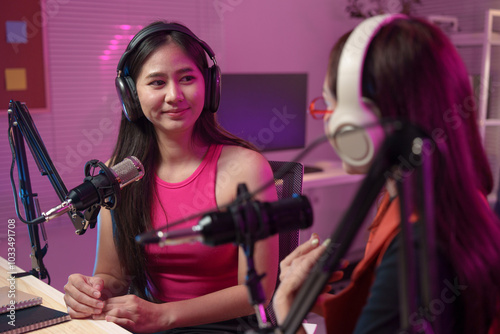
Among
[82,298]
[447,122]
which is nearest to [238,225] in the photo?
[447,122]

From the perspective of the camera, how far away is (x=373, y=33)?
637 mm

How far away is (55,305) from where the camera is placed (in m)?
1.15

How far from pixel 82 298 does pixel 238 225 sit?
0.73m

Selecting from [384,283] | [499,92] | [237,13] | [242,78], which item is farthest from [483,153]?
[499,92]

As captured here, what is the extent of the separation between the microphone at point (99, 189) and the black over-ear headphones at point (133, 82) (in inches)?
18.5

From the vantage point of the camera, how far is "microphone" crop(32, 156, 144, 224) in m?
0.82

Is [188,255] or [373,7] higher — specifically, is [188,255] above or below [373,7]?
below

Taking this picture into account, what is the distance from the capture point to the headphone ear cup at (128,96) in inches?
53.8

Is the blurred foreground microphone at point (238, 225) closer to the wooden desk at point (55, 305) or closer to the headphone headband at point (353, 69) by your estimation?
the headphone headband at point (353, 69)

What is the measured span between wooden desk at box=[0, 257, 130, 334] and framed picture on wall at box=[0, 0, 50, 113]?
1.44 m

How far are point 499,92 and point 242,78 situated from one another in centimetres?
194

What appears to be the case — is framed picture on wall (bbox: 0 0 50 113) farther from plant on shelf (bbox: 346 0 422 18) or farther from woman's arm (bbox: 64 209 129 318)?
plant on shelf (bbox: 346 0 422 18)

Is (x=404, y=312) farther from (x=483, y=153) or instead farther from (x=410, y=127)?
(x=483, y=153)

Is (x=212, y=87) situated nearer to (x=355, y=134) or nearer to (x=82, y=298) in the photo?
(x=82, y=298)
